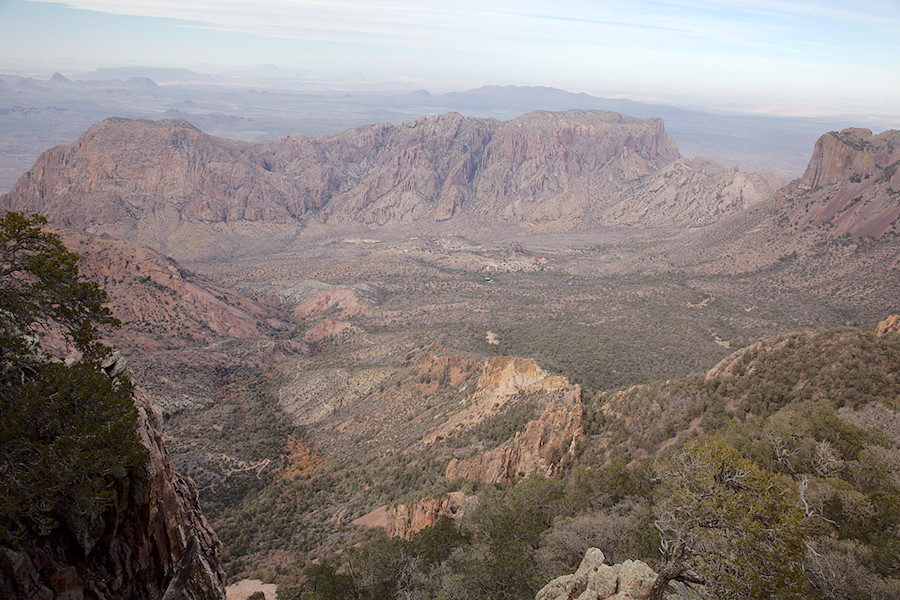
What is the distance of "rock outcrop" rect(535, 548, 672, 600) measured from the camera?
41.1 feet

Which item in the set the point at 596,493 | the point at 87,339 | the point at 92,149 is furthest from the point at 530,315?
the point at 92,149

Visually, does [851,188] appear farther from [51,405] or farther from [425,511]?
[51,405]

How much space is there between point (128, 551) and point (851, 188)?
12509cm

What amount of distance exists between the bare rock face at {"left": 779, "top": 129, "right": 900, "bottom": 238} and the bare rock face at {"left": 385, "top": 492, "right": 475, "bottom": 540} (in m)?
89.2

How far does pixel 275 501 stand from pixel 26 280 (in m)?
32.9

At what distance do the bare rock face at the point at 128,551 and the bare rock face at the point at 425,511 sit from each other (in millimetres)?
15234

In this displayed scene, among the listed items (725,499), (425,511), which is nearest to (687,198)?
(425,511)

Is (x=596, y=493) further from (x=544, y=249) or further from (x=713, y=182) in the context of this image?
(x=713, y=182)

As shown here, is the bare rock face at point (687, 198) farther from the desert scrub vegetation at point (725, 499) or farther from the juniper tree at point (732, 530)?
the juniper tree at point (732, 530)

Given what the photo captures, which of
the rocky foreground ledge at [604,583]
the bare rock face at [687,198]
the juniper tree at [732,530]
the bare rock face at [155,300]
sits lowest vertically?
the bare rock face at [155,300]

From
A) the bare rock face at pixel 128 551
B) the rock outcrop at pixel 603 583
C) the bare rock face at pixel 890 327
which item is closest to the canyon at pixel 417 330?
the bare rock face at pixel 890 327

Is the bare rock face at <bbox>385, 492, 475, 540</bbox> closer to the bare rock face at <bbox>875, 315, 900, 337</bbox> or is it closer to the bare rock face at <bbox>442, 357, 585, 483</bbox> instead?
the bare rock face at <bbox>442, 357, 585, 483</bbox>

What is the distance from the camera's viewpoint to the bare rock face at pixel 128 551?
10.2m

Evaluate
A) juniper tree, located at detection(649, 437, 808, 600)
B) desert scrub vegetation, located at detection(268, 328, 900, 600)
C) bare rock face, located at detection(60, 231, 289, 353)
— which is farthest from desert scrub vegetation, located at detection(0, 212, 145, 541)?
bare rock face, located at detection(60, 231, 289, 353)
